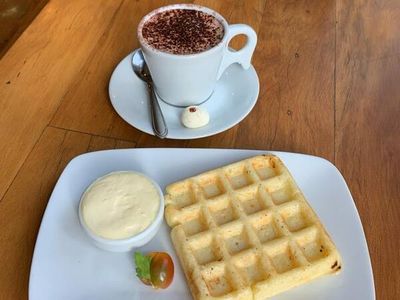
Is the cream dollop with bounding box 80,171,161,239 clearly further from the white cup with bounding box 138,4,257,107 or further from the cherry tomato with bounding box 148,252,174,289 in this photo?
the white cup with bounding box 138,4,257,107

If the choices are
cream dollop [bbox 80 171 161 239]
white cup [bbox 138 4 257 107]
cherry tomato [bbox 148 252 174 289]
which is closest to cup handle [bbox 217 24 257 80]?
white cup [bbox 138 4 257 107]

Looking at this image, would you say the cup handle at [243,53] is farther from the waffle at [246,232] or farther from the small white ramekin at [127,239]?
the small white ramekin at [127,239]

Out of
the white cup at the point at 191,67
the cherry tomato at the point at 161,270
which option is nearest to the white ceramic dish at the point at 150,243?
the cherry tomato at the point at 161,270

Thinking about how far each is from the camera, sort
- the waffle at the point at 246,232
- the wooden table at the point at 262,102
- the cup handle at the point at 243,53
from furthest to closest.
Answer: the cup handle at the point at 243,53
the wooden table at the point at 262,102
the waffle at the point at 246,232

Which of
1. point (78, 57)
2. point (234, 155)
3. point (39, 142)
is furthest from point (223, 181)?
point (78, 57)

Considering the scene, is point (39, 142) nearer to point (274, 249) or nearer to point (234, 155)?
point (234, 155)

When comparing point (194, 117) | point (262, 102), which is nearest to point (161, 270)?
point (194, 117)
